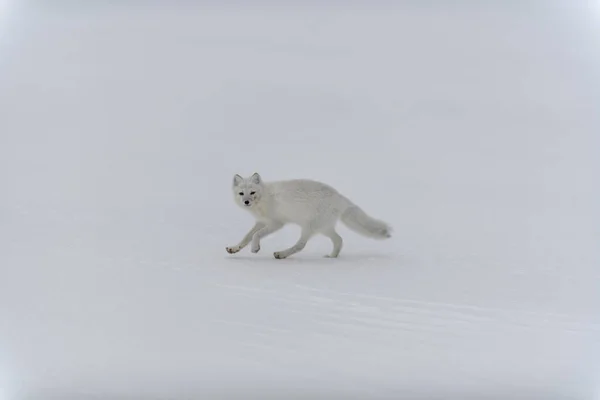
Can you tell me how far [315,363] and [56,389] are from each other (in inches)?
34.7

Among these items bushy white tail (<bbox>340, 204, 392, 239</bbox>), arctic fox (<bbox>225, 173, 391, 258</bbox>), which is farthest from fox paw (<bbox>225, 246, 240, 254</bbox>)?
bushy white tail (<bbox>340, 204, 392, 239</bbox>)

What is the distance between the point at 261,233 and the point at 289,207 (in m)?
0.18

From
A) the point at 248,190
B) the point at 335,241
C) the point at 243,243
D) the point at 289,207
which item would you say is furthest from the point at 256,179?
the point at 335,241

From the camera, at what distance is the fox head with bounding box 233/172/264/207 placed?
3.46m

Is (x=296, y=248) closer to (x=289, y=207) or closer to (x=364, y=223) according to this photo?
A: (x=289, y=207)

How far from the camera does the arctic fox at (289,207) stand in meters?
3.49

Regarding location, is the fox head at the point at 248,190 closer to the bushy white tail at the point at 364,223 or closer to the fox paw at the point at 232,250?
the fox paw at the point at 232,250

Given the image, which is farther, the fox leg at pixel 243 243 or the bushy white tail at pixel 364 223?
the bushy white tail at pixel 364 223

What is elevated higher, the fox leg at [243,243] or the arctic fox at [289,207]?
the arctic fox at [289,207]

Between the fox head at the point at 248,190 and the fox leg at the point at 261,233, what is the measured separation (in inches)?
5.3

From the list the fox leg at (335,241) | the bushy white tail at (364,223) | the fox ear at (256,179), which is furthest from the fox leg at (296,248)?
the fox ear at (256,179)

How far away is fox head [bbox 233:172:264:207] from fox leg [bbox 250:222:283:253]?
0.13 meters

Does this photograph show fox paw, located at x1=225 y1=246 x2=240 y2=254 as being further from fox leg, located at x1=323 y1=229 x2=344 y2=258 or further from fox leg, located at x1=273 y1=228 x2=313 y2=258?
fox leg, located at x1=323 y1=229 x2=344 y2=258

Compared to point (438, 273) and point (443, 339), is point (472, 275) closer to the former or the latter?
point (438, 273)
